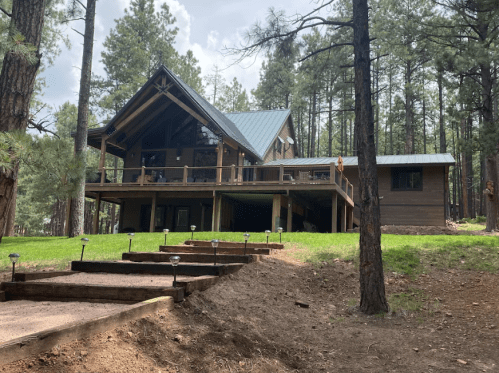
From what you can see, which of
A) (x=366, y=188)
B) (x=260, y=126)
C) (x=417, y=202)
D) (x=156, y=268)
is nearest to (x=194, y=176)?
(x=260, y=126)

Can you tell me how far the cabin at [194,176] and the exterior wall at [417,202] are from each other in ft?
7.07

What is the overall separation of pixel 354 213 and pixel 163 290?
20.4m

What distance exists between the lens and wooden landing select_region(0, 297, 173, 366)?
9.22 ft

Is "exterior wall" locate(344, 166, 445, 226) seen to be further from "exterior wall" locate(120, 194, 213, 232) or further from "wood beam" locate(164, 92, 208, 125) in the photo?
"wood beam" locate(164, 92, 208, 125)

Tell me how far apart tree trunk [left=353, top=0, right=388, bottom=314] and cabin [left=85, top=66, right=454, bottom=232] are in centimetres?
1159

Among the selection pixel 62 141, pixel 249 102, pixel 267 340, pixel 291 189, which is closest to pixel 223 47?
pixel 62 141

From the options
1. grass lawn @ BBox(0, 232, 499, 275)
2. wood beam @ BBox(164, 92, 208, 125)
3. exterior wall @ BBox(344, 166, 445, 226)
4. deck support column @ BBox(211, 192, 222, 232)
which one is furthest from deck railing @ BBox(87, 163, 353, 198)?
grass lawn @ BBox(0, 232, 499, 275)

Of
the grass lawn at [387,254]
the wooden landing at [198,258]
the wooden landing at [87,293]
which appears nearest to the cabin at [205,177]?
the grass lawn at [387,254]

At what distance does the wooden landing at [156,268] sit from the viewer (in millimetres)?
6184

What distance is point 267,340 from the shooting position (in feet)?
15.3

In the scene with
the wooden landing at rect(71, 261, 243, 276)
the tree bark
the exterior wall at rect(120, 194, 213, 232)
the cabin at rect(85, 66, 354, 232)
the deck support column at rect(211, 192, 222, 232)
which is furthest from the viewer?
the exterior wall at rect(120, 194, 213, 232)

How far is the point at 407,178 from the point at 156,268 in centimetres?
1926

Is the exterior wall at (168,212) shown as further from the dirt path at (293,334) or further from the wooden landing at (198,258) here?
the dirt path at (293,334)

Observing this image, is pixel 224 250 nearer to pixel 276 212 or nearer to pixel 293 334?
pixel 293 334
